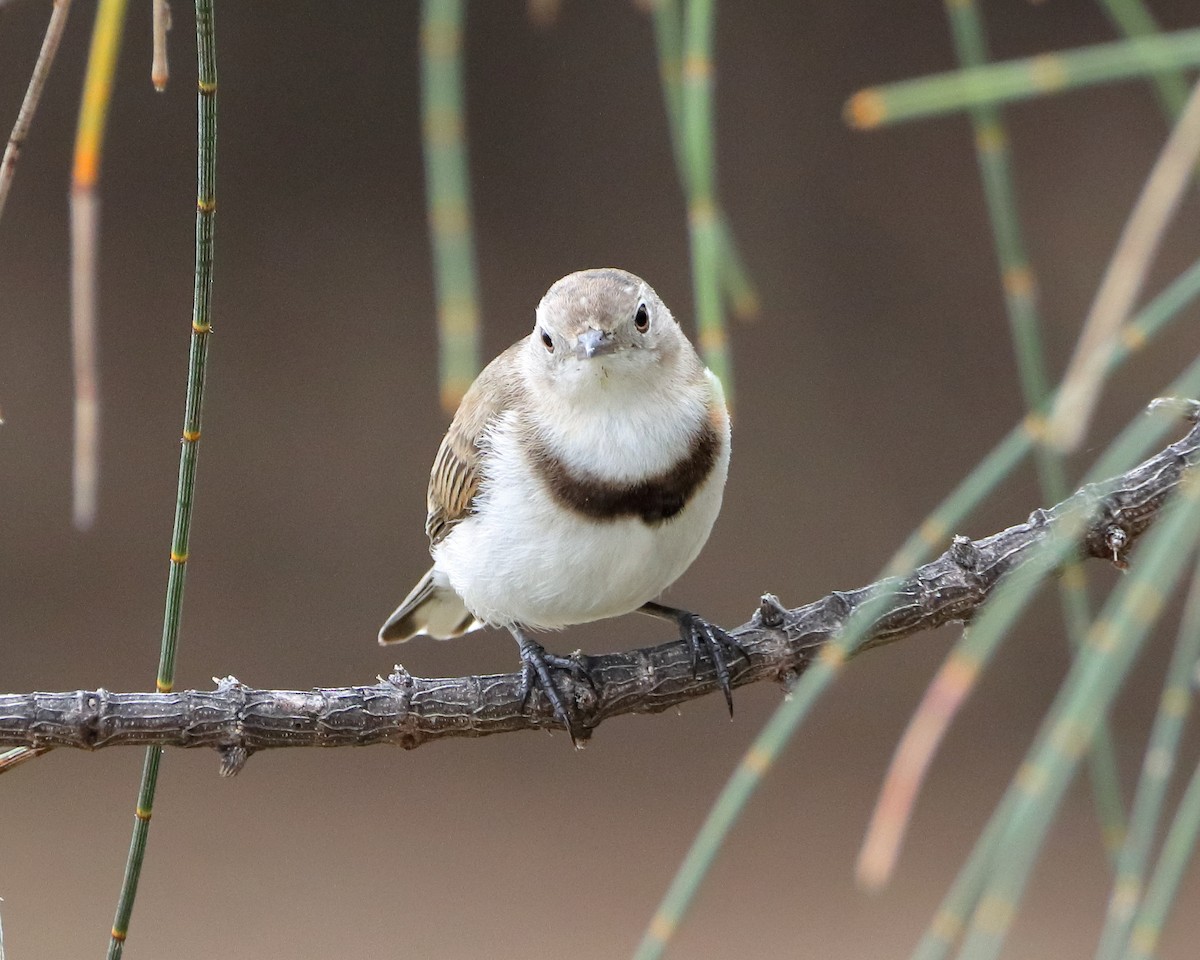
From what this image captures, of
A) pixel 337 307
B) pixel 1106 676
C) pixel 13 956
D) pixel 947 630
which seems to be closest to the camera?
pixel 1106 676

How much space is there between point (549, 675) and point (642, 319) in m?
0.67

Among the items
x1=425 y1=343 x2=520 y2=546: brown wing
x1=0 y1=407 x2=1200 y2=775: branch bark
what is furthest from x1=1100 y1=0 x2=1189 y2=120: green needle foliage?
x1=425 y1=343 x2=520 y2=546: brown wing

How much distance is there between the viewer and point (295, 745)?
7.29 ft

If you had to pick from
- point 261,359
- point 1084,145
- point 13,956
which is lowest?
point 13,956

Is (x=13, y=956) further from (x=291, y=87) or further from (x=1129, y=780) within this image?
(x=1129, y=780)

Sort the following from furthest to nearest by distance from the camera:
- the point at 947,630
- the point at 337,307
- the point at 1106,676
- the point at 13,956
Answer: the point at 947,630 → the point at 337,307 → the point at 13,956 → the point at 1106,676

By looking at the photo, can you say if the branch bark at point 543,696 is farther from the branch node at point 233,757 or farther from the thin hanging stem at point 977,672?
the thin hanging stem at point 977,672

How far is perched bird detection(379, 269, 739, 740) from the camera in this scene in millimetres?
2527

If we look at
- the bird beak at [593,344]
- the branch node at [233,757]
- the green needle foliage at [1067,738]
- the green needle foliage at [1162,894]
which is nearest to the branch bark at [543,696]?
the branch node at [233,757]

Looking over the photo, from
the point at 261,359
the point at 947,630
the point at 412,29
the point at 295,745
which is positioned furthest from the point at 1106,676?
the point at 947,630

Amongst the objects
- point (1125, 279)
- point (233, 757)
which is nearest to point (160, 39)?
point (1125, 279)

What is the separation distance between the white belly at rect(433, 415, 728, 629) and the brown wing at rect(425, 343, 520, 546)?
0.08m

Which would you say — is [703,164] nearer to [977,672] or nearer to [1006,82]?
[1006,82]

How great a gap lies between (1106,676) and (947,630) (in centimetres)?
535
